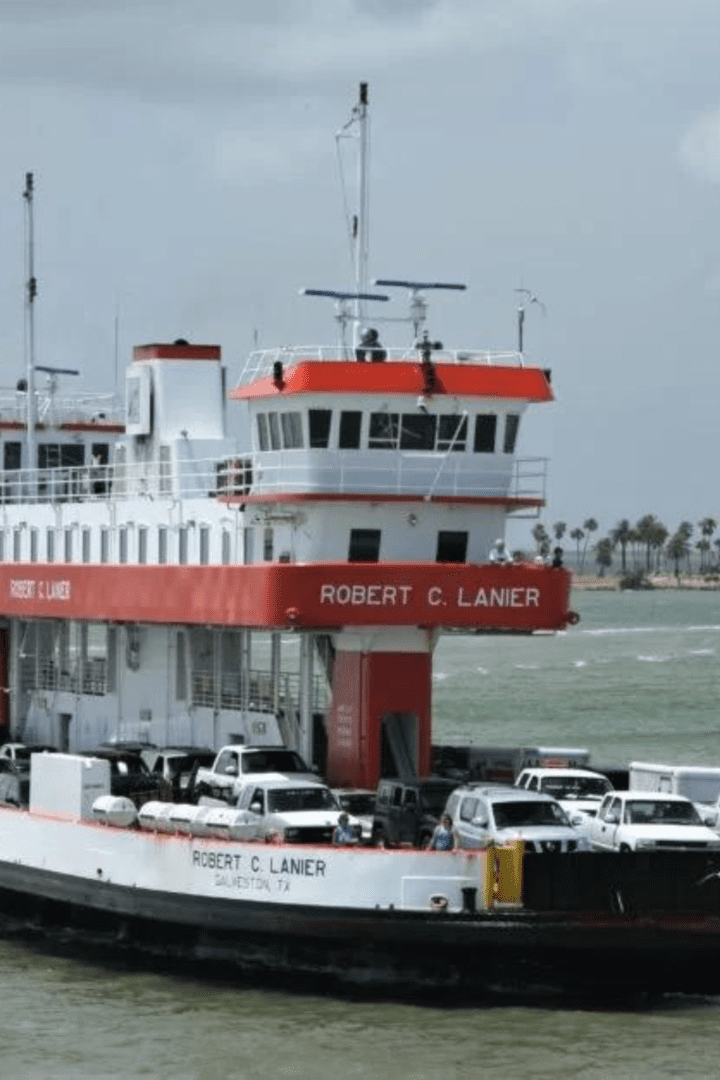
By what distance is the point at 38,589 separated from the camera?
41.7 m

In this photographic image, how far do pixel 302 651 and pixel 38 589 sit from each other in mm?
6595

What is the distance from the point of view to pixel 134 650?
4106cm

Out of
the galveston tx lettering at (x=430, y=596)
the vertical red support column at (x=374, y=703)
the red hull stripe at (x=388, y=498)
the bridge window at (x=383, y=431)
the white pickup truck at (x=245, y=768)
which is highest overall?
the bridge window at (x=383, y=431)

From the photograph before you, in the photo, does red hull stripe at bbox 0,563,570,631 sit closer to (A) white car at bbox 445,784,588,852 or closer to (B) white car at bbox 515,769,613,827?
(B) white car at bbox 515,769,613,827

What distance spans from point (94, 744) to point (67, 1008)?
1070 centimetres

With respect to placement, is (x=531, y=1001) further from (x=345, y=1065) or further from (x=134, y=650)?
(x=134, y=650)

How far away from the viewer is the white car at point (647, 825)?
31031 mm

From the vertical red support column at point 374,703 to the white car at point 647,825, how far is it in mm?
4040

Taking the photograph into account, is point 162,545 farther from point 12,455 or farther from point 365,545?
point 12,455

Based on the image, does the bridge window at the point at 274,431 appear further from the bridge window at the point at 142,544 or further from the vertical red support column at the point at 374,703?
the bridge window at the point at 142,544

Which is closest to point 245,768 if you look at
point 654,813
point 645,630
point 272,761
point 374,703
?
point 272,761

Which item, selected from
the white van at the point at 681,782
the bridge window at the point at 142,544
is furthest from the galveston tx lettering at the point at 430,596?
the bridge window at the point at 142,544

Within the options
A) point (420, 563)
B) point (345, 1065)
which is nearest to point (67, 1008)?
point (345, 1065)

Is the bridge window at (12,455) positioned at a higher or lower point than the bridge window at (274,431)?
Result: higher
